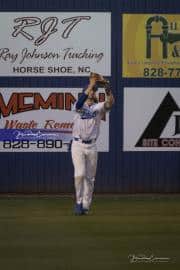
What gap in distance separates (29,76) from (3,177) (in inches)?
80.9

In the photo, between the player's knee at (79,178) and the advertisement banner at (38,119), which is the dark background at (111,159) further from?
the player's knee at (79,178)

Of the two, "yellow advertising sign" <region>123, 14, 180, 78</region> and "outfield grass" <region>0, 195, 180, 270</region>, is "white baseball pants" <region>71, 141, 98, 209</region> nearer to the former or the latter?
"outfield grass" <region>0, 195, 180, 270</region>

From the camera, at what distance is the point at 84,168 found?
13.2 meters

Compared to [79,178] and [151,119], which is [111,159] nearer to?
[151,119]

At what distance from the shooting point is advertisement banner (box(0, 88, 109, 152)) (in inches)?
632

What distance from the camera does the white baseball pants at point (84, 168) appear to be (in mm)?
13172

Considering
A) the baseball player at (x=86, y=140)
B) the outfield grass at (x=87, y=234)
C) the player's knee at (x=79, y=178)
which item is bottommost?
the outfield grass at (x=87, y=234)

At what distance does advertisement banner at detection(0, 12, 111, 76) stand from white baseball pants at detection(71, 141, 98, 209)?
316cm

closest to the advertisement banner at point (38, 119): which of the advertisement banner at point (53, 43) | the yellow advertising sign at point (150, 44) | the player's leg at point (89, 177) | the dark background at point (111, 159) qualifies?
the dark background at point (111, 159)

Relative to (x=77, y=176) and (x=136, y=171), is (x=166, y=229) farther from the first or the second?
(x=136, y=171)

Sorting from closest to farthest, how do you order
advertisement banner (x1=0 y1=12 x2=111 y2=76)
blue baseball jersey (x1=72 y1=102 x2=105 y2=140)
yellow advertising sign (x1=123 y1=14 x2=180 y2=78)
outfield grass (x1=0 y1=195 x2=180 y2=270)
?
1. outfield grass (x1=0 y1=195 x2=180 y2=270)
2. blue baseball jersey (x1=72 y1=102 x2=105 y2=140)
3. advertisement banner (x1=0 y1=12 x2=111 y2=76)
4. yellow advertising sign (x1=123 y1=14 x2=180 y2=78)

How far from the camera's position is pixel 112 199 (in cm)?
1588

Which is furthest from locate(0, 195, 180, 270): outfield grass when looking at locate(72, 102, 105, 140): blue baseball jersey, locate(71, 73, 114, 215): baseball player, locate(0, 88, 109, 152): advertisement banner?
locate(72, 102, 105, 140): blue baseball jersey

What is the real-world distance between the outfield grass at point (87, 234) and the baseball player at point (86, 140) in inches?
16.1
